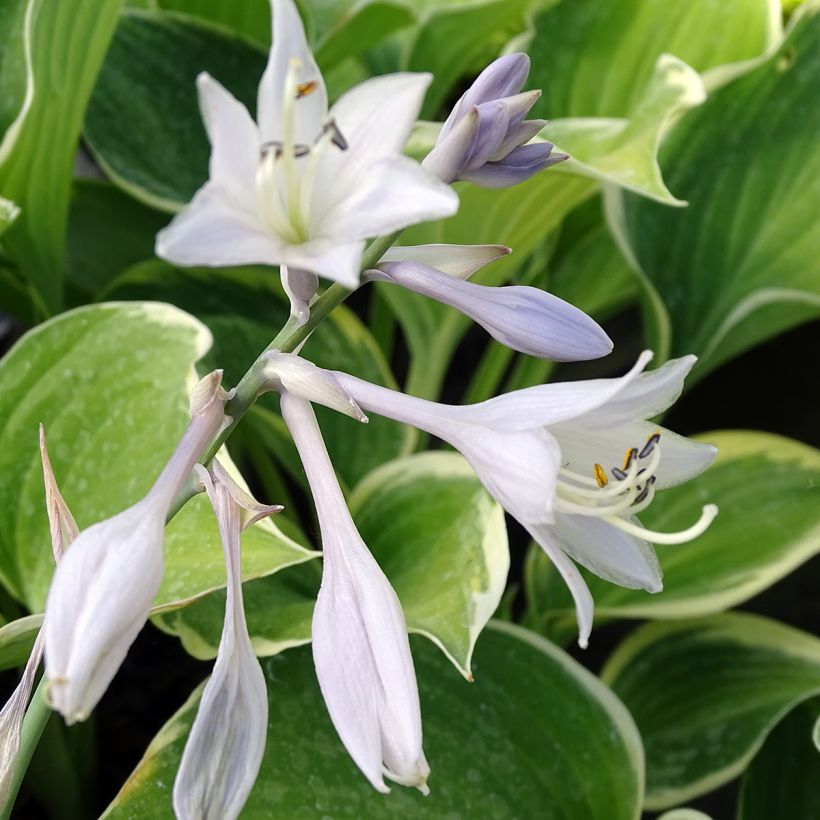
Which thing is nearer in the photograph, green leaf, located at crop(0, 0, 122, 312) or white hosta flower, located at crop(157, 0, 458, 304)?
white hosta flower, located at crop(157, 0, 458, 304)

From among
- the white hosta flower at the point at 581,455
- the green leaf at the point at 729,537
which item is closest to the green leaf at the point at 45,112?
the white hosta flower at the point at 581,455

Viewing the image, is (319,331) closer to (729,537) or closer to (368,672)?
(729,537)

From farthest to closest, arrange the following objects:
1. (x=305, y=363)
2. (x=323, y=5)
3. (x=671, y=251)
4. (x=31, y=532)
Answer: (x=323, y=5) → (x=671, y=251) → (x=31, y=532) → (x=305, y=363)

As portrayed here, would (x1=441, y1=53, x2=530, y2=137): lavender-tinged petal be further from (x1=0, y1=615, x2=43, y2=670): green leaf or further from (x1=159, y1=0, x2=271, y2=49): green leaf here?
(x1=159, y1=0, x2=271, y2=49): green leaf

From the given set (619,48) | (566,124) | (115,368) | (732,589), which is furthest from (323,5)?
(732,589)

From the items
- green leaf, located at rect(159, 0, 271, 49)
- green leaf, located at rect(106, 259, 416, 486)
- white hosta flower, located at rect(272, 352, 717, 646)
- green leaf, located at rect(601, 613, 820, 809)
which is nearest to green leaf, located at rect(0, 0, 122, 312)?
green leaf, located at rect(106, 259, 416, 486)

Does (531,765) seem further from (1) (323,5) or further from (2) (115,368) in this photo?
(1) (323,5)

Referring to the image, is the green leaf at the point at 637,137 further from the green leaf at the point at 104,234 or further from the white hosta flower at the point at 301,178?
the green leaf at the point at 104,234
